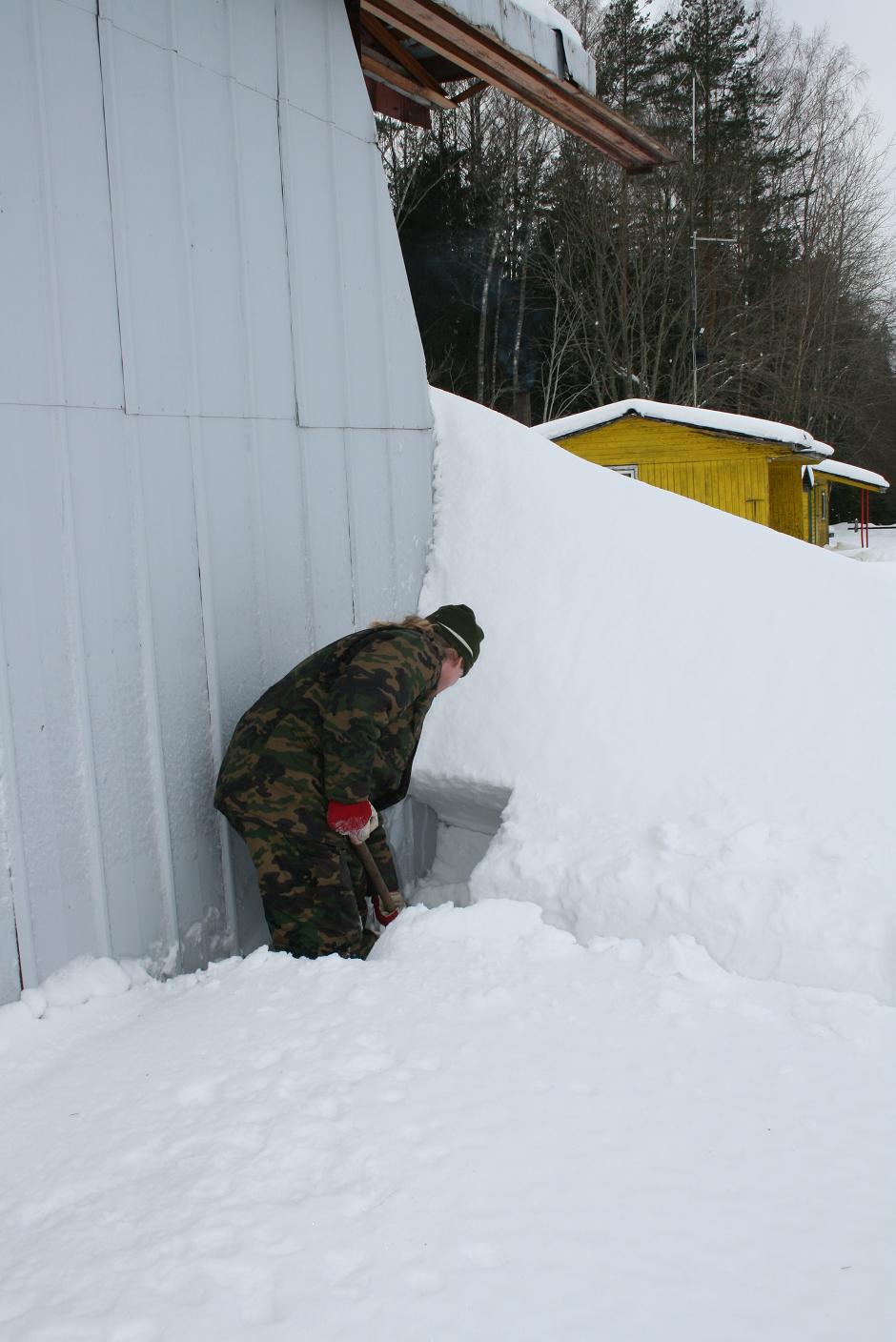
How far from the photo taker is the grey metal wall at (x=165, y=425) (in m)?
2.85

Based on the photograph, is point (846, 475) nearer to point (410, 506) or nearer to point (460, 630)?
point (410, 506)

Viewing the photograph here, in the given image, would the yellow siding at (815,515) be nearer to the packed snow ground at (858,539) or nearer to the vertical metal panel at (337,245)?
the packed snow ground at (858,539)

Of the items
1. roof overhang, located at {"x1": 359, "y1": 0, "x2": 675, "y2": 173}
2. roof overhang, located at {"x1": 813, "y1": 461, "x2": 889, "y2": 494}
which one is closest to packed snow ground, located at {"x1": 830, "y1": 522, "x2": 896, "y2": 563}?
roof overhang, located at {"x1": 813, "y1": 461, "x2": 889, "y2": 494}

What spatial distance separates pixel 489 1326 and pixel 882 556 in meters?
21.7

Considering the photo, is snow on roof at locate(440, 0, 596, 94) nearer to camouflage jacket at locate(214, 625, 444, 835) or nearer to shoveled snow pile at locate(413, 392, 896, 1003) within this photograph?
shoveled snow pile at locate(413, 392, 896, 1003)

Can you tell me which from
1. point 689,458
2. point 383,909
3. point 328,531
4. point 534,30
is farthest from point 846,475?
point 383,909

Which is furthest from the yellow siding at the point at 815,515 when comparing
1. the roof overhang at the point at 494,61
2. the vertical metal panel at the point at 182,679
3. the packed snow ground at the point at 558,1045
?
the vertical metal panel at the point at 182,679

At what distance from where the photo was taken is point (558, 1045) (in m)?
2.51

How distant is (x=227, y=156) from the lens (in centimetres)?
353

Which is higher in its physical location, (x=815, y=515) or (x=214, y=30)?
(x=214, y=30)

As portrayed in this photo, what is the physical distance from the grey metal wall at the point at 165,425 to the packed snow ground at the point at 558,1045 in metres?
0.44

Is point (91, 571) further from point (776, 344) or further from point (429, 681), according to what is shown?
point (776, 344)

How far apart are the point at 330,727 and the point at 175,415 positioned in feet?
3.54

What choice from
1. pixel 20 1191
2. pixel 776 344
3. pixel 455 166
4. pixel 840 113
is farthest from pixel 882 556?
pixel 20 1191
